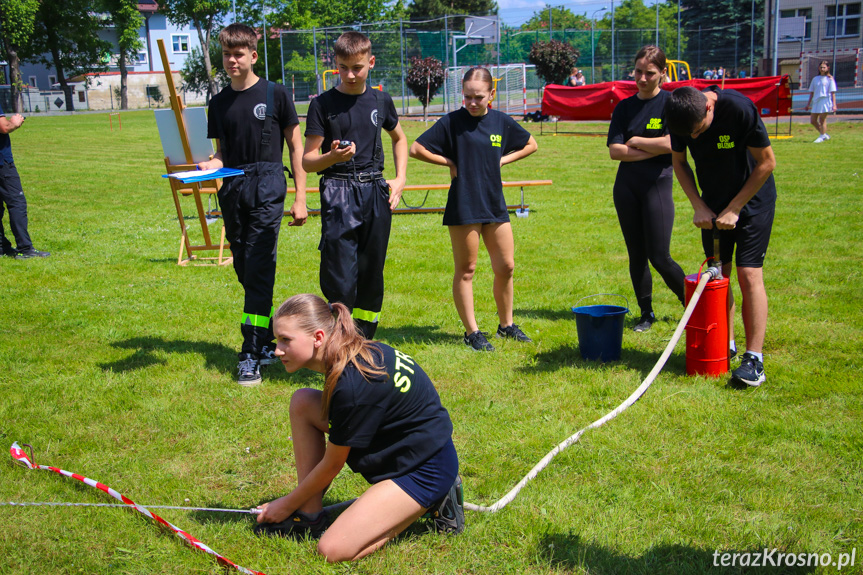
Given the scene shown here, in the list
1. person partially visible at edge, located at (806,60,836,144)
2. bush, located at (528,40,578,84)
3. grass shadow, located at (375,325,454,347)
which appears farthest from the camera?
bush, located at (528,40,578,84)

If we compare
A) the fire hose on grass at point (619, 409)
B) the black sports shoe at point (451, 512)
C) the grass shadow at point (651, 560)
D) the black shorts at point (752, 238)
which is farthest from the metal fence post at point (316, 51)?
the grass shadow at point (651, 560)

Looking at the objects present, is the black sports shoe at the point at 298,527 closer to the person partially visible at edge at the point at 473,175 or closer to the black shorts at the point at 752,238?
the person partially visible at edge at the point at 473,175

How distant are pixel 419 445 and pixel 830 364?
3385 mm

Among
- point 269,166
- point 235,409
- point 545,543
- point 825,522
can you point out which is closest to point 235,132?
point 269,166

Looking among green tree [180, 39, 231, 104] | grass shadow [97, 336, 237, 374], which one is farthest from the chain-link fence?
green tree [180, 39, 231, 104]

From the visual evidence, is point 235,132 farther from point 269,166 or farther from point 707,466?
point 707,466

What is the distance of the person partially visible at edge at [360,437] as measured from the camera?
9.42 ft

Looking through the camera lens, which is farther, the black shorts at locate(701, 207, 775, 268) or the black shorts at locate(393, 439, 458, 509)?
the black shorts at locate(701, 207, 775, 268)

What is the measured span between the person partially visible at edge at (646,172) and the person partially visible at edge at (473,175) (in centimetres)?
79

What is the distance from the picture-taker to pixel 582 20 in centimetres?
3619

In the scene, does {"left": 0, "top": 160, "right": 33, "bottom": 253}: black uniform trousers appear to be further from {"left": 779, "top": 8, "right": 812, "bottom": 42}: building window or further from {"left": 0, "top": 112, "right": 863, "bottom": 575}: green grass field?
{"left": 779, "top": 8, "right": 812, "bottom": 42}: building window

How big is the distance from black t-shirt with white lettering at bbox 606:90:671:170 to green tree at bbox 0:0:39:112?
190 feet

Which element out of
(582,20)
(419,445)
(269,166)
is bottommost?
(419,445)

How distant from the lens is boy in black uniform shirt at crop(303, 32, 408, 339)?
186 inches
